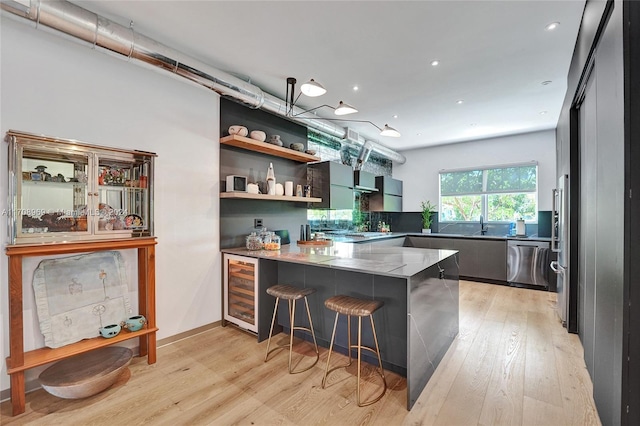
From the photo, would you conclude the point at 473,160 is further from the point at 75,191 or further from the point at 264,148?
the point at 75,191

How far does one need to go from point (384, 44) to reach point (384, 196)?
148 inches

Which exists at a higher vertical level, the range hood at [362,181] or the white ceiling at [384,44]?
the white ceiling at [384,44]

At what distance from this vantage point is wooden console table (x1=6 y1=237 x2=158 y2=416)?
6.07 feet

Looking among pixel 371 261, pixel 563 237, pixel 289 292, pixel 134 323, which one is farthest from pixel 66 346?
pixel 563 237

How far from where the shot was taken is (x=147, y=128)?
268 centimetres

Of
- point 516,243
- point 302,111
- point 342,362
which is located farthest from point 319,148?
point 516,243

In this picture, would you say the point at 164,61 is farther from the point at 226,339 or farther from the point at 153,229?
the point at 226,339

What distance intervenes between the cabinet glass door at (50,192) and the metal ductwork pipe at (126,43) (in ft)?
2.67

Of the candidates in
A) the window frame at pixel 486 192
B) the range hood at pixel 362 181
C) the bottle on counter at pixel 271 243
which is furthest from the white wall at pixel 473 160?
the bottle on counter at pixel 271 243

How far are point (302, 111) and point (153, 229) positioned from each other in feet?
7.34

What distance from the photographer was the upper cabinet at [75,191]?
196 centimetres

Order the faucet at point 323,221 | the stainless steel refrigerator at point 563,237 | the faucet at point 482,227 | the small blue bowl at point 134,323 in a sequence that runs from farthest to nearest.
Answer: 1. the faucet at point 482,227
2. the faucet at point 323,221
3. the stainless steel refrigerator at point 563,237
4. the small blue bowl at point 134,323

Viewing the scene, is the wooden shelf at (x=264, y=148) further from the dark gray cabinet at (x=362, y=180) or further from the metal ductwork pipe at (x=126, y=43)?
the dark gray cabinet at (x=362, y=180)

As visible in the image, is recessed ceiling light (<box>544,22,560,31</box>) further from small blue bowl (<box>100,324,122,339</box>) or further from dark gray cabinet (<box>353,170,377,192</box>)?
small blue bowl (<box>100,324,122,339</box>)
